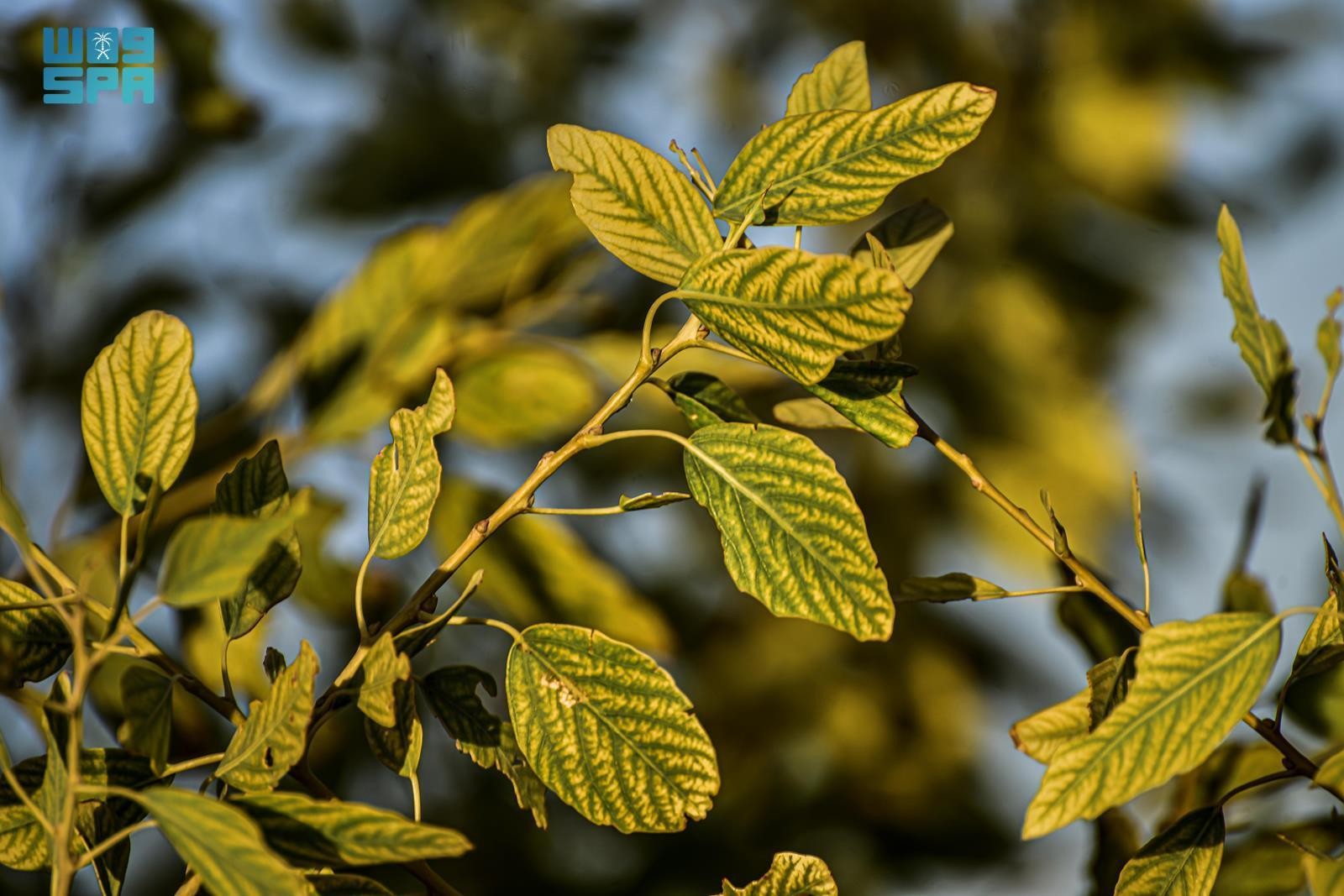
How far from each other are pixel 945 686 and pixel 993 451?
179mm

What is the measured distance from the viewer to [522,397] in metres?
0.51

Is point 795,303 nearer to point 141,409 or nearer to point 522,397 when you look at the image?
point 141,409

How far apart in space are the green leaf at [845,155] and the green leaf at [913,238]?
4 centimetres

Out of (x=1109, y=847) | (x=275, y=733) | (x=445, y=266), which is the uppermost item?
(x=445, y=266)

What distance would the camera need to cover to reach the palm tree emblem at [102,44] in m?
0.65

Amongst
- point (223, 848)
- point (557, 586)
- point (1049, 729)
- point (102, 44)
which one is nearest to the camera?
point (223, 848)

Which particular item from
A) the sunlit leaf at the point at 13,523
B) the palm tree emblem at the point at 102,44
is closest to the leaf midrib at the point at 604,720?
the sunlit leaf at the point at 13,523

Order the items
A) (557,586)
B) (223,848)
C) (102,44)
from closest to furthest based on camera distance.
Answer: (223,848)
(557,586)
(102,44)

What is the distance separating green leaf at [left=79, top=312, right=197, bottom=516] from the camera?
25 cm

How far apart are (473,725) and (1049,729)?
0.14 m

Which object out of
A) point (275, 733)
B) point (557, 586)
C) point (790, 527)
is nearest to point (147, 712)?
point (275, 733)

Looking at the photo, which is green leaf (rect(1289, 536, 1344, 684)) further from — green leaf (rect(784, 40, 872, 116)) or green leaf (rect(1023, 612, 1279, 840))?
green leaf (rect(784, 40, 872, 116))

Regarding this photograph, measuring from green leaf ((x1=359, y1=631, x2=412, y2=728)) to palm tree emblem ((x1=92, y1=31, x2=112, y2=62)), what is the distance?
1.86ft

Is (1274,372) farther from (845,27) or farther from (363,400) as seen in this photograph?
(845,27)
